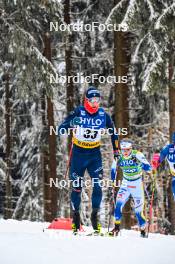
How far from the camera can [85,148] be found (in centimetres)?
968

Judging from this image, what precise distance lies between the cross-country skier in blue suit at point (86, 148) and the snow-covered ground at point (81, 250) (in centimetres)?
94

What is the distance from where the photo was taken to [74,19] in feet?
63.8

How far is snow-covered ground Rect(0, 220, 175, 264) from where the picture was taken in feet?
22.5

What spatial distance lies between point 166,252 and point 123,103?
8758mm

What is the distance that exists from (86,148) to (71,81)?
8.28 meters

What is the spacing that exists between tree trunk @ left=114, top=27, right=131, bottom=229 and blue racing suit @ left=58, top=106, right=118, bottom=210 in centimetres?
617

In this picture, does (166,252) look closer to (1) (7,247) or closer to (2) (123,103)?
(1) (7,247)

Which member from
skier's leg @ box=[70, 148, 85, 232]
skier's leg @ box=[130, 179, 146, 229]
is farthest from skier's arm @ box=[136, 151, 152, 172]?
skier's leg @ box=[70, 148, 85, 232]

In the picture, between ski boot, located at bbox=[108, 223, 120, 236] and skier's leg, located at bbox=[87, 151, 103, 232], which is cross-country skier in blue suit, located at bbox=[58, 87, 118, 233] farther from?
ski boot, located at bbox=[108, 223, 120, 236]

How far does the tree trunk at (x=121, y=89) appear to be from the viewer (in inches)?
634

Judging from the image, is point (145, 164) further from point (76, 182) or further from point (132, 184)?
point (76, 182)

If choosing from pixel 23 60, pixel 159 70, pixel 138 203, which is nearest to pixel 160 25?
pixel 159 70

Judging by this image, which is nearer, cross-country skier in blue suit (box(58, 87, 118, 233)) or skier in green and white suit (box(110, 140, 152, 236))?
cross-country skier in blue suit (box(58, 87, 118, 233))

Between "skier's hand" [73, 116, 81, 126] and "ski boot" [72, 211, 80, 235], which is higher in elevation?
"skier's hand" [73, 116, 81, 126]
